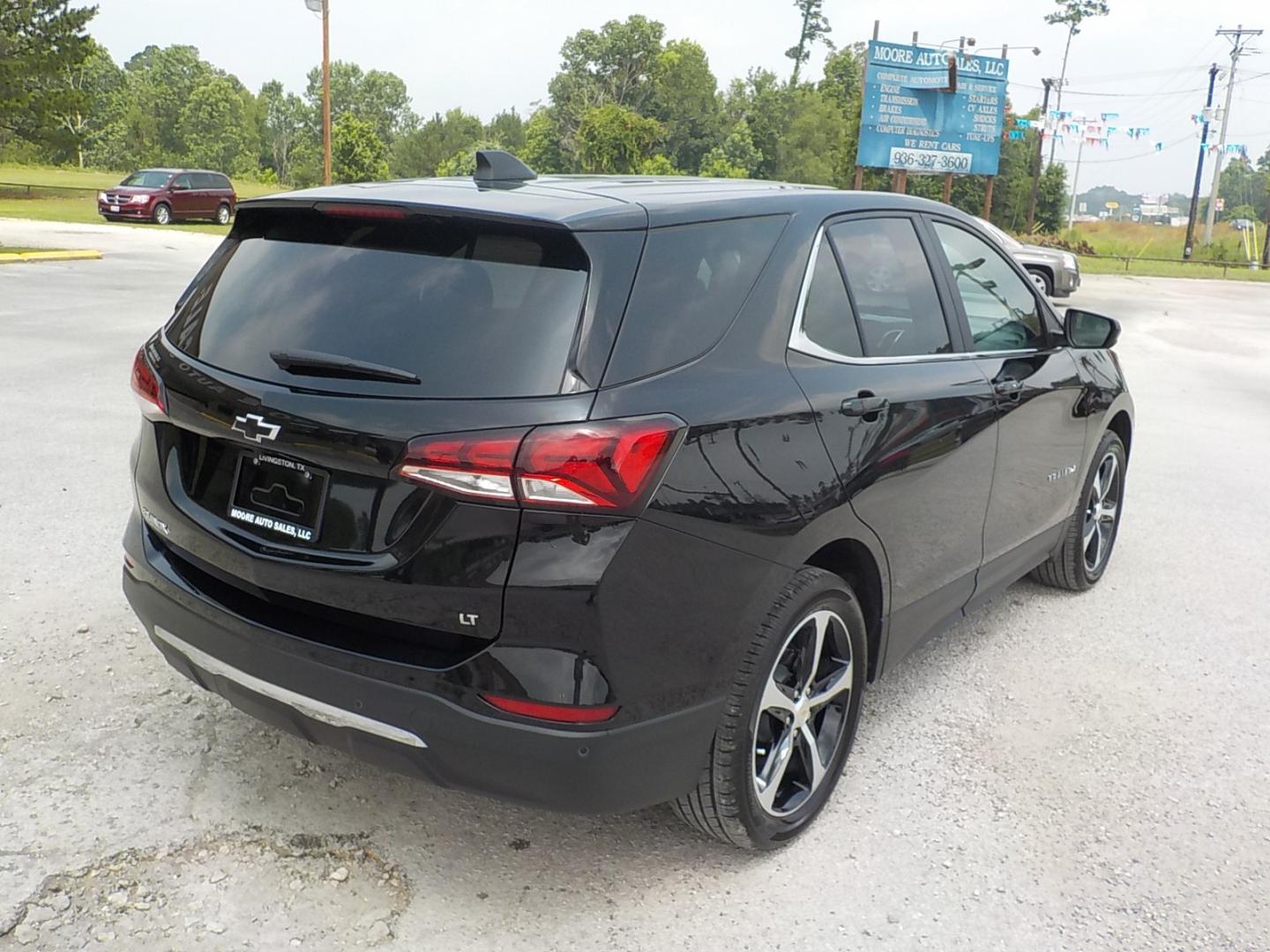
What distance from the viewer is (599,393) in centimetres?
250

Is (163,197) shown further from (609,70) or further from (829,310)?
(609,70)

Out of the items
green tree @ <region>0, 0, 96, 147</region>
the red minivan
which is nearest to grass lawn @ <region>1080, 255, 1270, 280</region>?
the red minivan

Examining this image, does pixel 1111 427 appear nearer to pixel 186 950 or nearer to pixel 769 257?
pixel 769 257

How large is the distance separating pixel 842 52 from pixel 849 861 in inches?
4779

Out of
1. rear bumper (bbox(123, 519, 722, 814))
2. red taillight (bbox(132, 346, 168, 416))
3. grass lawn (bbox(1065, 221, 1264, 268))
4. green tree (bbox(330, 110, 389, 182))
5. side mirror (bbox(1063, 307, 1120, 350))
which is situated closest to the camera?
rear bumper (bbox(123, 519, 722, 814))

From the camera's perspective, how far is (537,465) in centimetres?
242

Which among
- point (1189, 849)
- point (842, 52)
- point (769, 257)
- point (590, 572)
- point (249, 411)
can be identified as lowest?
point (1189, 849)

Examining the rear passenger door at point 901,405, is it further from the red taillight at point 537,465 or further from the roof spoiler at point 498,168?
the roof spoiler at point 498,168

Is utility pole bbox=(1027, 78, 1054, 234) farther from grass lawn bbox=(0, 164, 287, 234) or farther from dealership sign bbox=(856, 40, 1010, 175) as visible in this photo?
grass lawn bbox=(0, 164, 287, 234)

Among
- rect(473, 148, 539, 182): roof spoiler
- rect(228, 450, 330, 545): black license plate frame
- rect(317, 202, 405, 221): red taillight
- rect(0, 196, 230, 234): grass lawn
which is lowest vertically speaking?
rect(0, 196, 230, 234): grass lawn

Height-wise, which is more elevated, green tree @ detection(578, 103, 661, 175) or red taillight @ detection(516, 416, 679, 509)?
green tree @ detection(578, 103, 661, 175)

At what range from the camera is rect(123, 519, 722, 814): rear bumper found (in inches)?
99.3

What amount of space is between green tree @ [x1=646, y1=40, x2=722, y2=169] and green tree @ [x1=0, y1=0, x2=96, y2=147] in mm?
74335

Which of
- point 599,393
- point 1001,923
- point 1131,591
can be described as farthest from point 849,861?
point 1131,591
